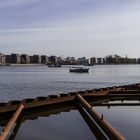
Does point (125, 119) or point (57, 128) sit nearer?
point (57, 128)

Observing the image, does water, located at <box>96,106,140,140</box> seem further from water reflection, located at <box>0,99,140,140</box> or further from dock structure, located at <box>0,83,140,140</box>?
dock structure, located at <box>0,83,140,140</box>

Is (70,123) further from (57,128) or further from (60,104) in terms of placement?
(60,104)

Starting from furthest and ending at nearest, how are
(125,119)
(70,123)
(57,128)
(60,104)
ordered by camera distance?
(60,104)
(125,119)
(70,123)
(57,128)

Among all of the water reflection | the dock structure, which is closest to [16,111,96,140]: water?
the water reflection

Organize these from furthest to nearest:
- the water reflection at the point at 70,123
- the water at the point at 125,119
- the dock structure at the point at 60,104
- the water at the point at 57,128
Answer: the dock structure at the point at 60,104, the water at the point at 125,119, the water reflection at the point at 70,123, the water at the point at 57,128

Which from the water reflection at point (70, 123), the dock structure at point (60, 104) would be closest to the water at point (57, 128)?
the water reflection at point (70, 123)

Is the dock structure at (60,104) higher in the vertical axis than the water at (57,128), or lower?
higher

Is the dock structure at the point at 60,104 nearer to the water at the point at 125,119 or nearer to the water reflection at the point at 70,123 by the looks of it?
the water reflection at the point at 70,123

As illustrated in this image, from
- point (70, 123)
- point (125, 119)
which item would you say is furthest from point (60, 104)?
point (125, 119)

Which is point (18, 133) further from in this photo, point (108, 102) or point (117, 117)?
point (108, 102)

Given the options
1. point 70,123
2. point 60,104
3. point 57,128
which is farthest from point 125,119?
point 60,104

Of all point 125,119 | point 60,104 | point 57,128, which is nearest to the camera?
point 57,128

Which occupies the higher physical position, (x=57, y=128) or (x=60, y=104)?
(x=60, y=104)

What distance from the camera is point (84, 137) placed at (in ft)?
46.1
